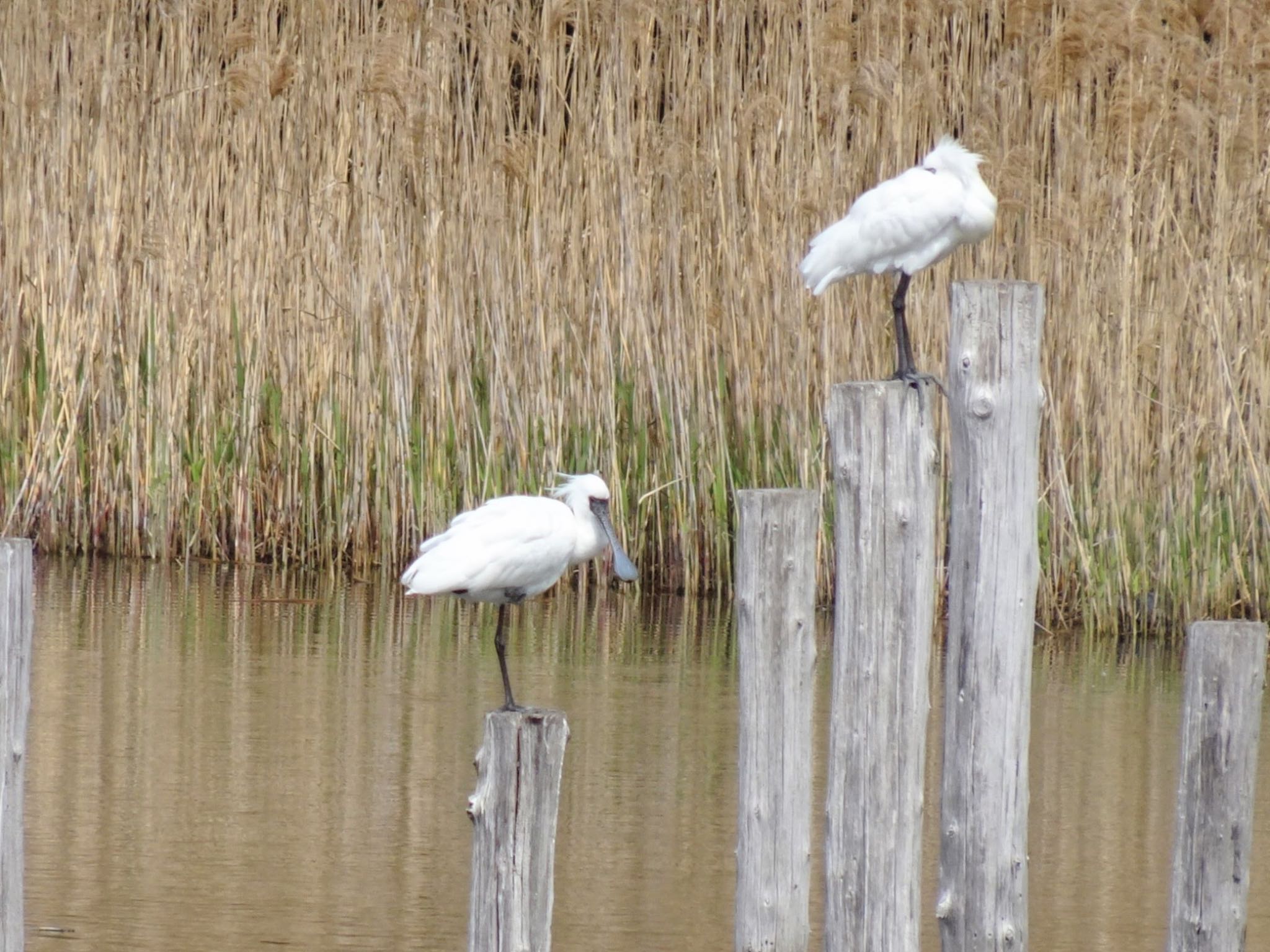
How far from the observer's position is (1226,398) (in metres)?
7.98

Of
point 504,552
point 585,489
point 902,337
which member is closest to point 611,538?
point 585,489

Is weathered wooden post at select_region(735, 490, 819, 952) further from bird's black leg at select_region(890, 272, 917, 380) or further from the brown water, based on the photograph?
the brown water

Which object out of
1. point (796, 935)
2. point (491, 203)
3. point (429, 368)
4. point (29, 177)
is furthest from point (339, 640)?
point (796, 935)

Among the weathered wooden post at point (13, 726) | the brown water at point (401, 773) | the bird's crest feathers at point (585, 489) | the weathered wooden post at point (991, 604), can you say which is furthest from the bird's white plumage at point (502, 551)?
the weathered wooden post at point (991, 604)

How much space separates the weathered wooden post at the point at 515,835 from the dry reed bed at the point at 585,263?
4553 millimetres

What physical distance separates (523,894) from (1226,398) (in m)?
4.86

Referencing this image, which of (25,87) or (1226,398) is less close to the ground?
(25,87)

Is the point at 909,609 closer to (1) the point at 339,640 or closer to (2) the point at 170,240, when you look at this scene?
(1) the point at 339,640

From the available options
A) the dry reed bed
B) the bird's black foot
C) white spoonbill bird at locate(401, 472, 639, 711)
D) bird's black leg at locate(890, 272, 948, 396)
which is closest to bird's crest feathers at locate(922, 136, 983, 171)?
bird's black leg at locate(890, 272, 948, 396)

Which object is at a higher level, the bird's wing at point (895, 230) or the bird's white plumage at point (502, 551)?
the bird's wing at point (895, 230)

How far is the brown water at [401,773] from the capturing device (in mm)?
5125

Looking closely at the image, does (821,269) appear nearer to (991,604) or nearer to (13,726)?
(991,604)

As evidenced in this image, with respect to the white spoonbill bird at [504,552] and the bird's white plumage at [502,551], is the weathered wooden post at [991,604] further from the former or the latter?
the bird's white plumage at [502,551]

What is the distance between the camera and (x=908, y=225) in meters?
5.14
